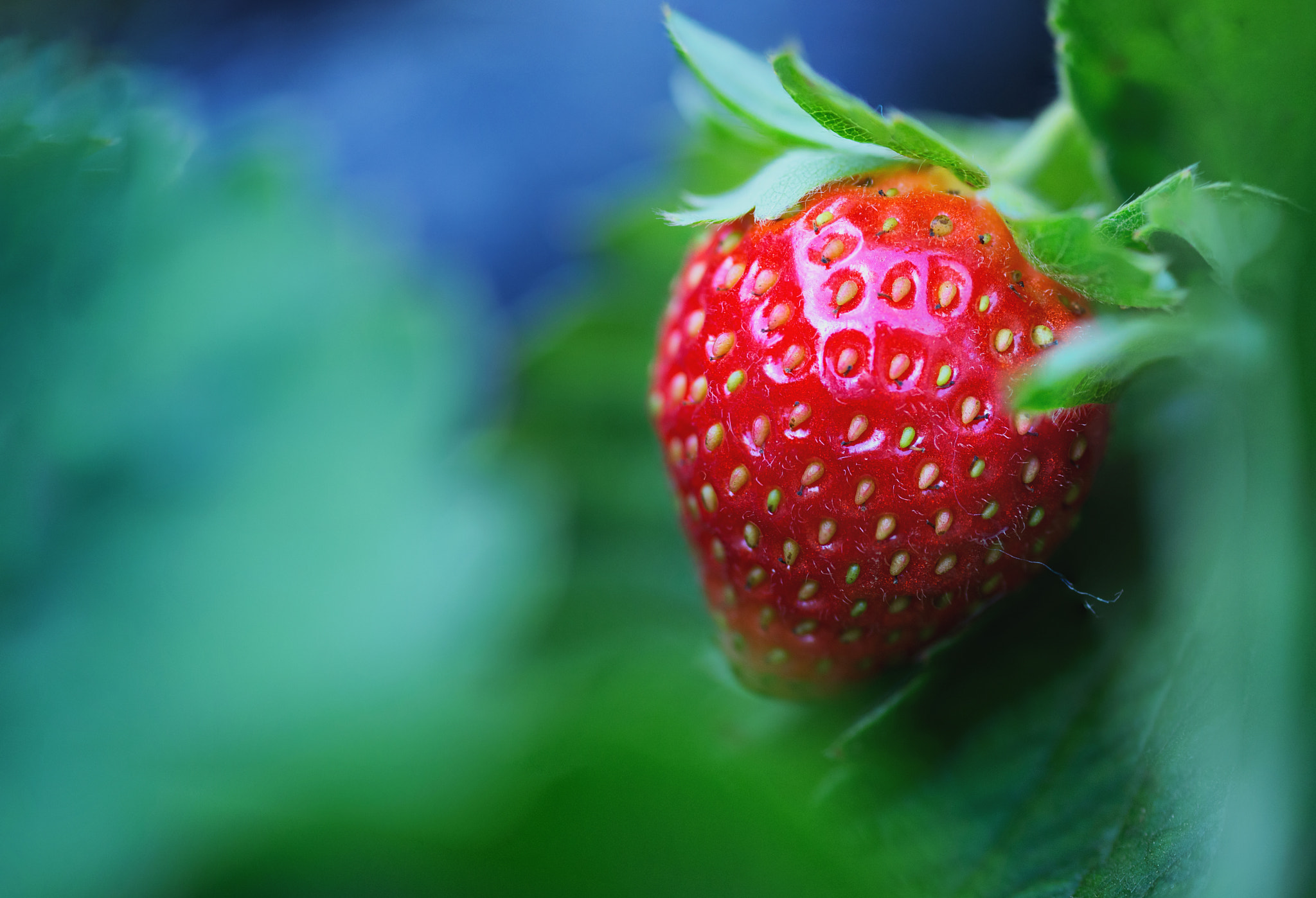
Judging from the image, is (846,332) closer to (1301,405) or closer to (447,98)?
(1301,405)

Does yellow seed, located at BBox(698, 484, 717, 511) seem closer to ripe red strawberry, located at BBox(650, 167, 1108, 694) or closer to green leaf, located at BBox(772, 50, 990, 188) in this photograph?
ripe red strawberry, located at BBox(650, 167, 1108, 694)

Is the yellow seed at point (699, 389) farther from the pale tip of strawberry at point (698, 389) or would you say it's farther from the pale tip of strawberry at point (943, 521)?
the pale tip of strawberry at point (943, 521)

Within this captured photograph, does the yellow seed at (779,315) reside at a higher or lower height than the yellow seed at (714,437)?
higher

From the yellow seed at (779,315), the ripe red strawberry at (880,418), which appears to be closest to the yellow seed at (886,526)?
the ripe red strawberry at (880,418)

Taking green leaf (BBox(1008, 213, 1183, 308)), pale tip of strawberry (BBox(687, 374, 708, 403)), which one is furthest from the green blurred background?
pale tip of strawberry (BBox(687, 374, 708, 403))

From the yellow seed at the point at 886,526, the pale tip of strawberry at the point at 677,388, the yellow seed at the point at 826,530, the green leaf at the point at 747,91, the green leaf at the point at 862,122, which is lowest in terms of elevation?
the yellow seed at the point at 886,526

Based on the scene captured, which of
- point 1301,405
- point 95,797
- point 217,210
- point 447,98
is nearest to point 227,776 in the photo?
point 95,797

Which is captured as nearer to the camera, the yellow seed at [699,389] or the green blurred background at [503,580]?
the green blurred background at [503,580]
